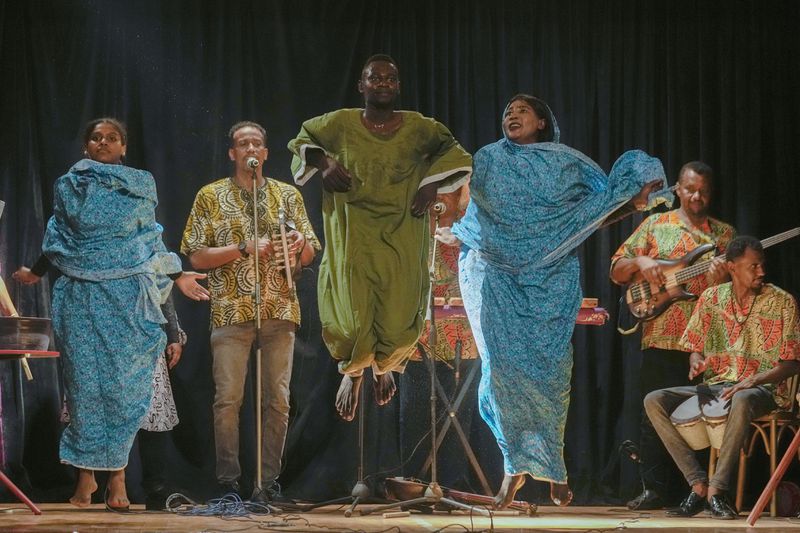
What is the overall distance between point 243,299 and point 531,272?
65.9 inches

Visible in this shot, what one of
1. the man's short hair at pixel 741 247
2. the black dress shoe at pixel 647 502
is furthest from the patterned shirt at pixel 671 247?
the black dress shoe at pixel 647 502

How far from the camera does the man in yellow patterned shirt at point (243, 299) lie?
6410 millimetres

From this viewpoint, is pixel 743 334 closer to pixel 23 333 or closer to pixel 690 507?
pixel 690 507

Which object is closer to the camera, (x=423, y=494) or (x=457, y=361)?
(x=423, y=494)

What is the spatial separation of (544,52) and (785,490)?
3187 mm

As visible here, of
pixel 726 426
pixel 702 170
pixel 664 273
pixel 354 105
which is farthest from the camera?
pixel 354 105

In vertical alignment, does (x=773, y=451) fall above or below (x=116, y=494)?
above

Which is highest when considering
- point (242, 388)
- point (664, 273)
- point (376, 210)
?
point (376, 210)

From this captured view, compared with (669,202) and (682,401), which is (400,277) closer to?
(669,202)

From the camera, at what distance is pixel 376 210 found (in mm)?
5789

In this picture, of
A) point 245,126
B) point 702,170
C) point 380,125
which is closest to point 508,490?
point 380,125

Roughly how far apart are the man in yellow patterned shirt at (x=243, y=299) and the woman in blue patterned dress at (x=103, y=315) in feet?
1.13

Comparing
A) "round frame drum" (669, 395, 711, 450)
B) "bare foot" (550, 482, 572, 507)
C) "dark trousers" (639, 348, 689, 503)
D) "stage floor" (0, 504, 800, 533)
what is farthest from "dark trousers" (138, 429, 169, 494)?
"round frame drum" (669, 395, 711, 450)

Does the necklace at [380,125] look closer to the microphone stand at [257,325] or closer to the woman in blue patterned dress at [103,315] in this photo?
the microphone stand at [257,325]
